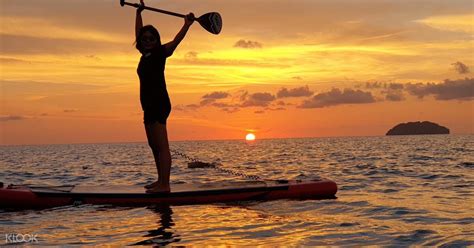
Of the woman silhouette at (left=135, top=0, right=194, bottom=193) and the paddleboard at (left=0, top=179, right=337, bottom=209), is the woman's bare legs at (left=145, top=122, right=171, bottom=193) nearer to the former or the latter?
the woman silhouette at (left=135, top=0, right=194, bottom=193)

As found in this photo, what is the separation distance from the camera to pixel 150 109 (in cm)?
986

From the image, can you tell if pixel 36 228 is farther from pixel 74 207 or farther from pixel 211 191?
pixel 211 191

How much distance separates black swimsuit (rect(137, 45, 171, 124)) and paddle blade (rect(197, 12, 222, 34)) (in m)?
1.08

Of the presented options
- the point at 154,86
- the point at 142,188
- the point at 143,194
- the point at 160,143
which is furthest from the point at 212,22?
the point at 142,188

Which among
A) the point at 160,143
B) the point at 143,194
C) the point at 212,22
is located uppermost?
the point at 212,22

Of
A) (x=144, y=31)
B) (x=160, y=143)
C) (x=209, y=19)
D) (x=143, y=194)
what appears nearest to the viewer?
(x=144, y=31)

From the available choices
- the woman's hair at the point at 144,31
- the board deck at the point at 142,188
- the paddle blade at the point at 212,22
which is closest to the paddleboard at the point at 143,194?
the board deck at the point at 142,188

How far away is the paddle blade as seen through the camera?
10.2 metres

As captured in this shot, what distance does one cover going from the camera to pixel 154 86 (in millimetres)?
9773

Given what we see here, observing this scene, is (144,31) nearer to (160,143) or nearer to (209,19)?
(209,19)

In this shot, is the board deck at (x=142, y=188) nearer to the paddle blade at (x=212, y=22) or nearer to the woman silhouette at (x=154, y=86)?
the woman silhouette at (x=154, y=86)

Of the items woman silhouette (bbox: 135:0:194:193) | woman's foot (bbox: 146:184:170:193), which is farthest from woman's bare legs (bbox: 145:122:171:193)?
woman's foot (bbox: 146:184:170:193)

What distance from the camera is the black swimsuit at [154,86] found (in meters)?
9.71

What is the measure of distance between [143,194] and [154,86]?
2.27 metres
